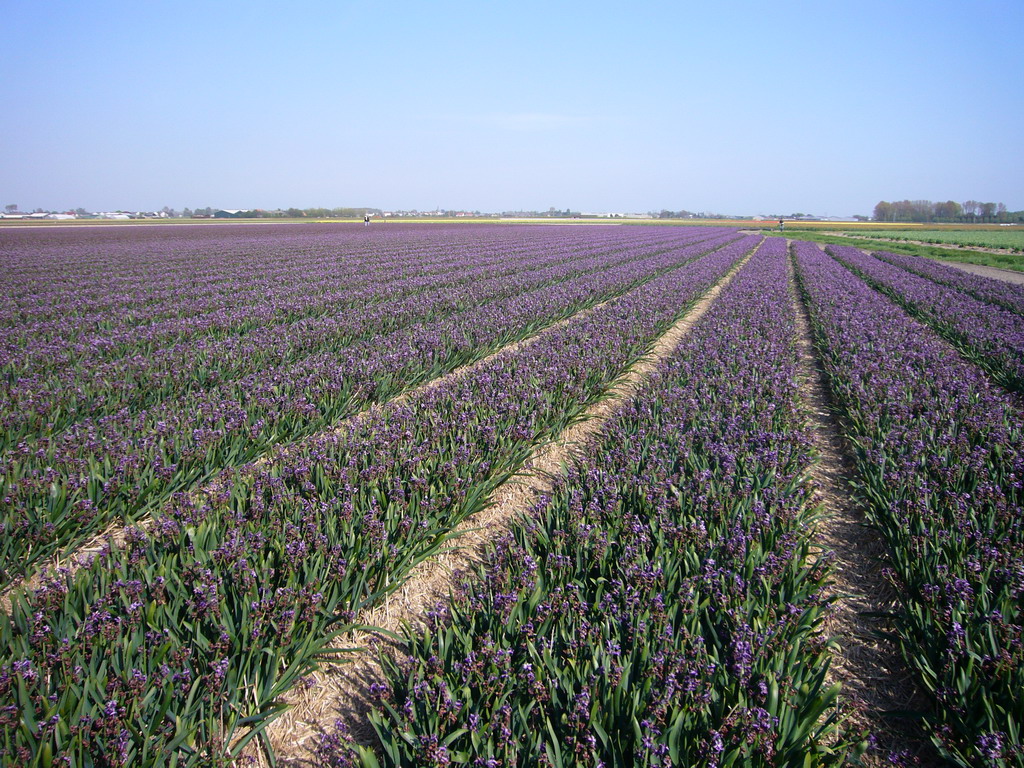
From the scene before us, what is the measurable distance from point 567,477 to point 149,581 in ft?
9.89

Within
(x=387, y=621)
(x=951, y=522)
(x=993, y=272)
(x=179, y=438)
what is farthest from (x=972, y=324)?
(x=993, y=272)

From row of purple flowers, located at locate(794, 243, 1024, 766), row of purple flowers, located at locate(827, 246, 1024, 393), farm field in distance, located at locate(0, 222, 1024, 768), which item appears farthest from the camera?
row of purple flowers, located at locate(827, 246, 1024, 393)

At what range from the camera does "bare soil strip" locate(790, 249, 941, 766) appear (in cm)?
276

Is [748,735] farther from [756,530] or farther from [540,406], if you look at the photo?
[540,406]

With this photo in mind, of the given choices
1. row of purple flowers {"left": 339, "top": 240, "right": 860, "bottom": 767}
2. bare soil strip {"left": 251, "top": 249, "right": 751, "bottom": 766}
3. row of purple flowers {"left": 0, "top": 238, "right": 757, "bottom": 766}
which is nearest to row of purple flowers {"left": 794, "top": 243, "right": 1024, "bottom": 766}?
row of purple flowers {"left": 339, "top": 240, "right": 860, "bottom": 767}

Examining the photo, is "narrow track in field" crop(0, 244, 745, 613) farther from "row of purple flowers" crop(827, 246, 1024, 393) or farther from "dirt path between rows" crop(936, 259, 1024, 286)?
"dirt path between rows" crop(936, 259, 1024, 286)

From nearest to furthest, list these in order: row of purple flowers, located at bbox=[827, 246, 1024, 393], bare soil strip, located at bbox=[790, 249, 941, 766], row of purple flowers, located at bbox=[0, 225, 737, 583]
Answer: bare soil strip, located at bbox=[790, 249, 941, 766], row of purple flowers, located at bbox=[0, 225, 737, 583], row of purple flowers, located at bbox=[827, 246, 1024, 393]

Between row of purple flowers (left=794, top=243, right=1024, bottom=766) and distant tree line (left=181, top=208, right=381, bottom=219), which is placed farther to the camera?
distant tree line (left=181, top=208, right=381, bottom=219)

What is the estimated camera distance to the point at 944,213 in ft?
451

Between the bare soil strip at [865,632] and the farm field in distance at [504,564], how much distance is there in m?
0.02

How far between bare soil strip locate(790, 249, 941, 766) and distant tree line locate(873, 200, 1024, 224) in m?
166

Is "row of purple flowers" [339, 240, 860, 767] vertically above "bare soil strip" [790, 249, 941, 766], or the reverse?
"row of purple flowers" [339, 240, 860, 767]

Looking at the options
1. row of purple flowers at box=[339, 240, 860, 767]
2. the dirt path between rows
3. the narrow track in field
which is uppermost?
the dirt path between rows

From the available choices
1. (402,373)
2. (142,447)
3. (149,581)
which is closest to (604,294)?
(402,373)
